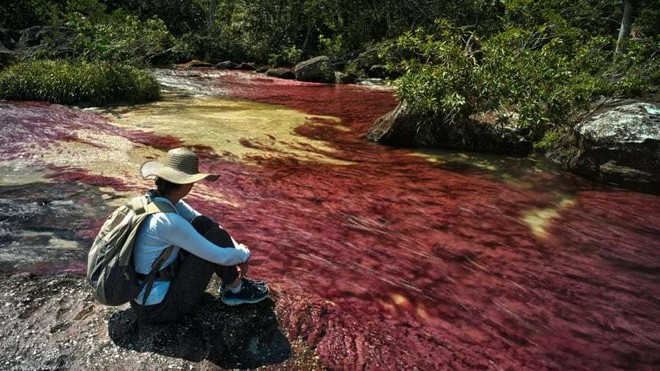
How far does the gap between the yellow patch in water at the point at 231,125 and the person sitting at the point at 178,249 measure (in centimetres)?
512

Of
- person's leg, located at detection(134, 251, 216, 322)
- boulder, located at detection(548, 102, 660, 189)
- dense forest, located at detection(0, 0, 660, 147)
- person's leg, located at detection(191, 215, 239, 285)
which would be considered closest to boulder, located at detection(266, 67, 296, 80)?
dense forest, located at detection(0, 0, 660, 147)

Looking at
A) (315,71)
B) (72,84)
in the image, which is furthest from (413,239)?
(315,71)

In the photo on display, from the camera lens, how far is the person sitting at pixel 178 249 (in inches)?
121

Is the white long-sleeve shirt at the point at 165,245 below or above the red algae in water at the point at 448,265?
above

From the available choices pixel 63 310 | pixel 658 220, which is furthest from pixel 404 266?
pixel 658 220

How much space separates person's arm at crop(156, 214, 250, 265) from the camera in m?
3.03

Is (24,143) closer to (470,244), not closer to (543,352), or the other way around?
(470,244)

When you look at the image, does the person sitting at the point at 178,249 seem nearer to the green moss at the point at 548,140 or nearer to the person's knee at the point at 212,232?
the person's knee at the point at 212,232

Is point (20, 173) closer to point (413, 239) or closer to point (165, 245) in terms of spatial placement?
point (165, 245)

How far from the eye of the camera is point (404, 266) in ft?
16.2

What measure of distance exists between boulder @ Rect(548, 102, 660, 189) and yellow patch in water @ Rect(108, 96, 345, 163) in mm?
4662

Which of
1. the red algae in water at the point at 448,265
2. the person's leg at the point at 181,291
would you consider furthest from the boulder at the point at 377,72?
the person's leg at the point at 181,291

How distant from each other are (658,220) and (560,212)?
138 centimetres

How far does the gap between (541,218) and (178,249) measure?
5111mm
